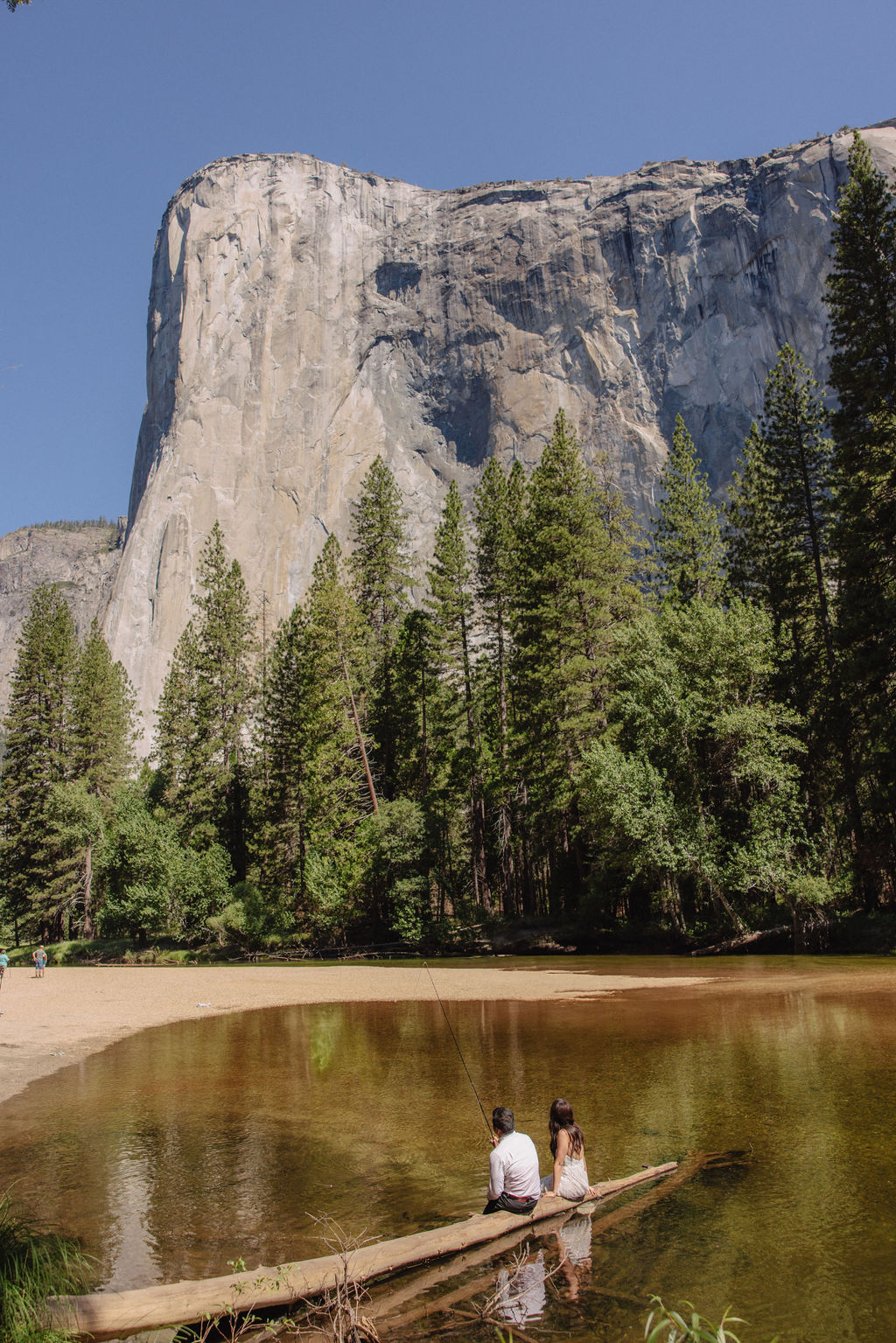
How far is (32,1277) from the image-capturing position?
4.20 m

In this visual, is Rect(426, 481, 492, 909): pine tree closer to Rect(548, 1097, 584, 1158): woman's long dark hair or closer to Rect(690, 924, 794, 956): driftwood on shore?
Rect(690, 924, 794, 956): driftwood on shore

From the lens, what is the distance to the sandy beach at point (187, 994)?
13648mm

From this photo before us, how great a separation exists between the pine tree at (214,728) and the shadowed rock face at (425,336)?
52635 millimetres

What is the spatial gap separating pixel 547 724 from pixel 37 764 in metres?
31.1

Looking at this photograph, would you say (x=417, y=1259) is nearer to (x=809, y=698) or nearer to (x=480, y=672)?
(x=809, y=698)

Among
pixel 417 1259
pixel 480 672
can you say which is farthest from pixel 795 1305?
pixel 480 672

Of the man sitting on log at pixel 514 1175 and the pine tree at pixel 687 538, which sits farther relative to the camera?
the pine tree at pixel 687 538

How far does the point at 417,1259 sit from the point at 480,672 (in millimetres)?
31149

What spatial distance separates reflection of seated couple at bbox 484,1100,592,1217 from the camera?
581 cm

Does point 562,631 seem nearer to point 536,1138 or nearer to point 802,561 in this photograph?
point 802,561

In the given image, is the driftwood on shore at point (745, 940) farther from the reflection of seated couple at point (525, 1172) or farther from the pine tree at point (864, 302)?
the reflection of seated couple at point (525, 1172)

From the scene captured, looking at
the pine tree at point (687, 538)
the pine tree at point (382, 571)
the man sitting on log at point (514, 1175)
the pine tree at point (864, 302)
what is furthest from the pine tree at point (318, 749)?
the man sitting on log at point (514, 1175)

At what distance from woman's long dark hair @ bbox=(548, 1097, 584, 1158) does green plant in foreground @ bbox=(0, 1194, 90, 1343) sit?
3251mm

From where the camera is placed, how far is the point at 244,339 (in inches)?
4323
